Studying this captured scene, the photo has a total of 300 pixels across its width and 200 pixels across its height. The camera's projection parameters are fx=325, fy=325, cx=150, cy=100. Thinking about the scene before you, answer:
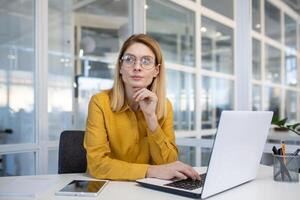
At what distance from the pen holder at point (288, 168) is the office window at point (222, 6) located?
216 centimetres

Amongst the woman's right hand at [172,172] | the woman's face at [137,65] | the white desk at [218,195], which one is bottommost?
the white desk at [218,195]

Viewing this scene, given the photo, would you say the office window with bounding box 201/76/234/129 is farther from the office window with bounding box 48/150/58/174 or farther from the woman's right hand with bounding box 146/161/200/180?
the woman's right hand with bounding box 146/161/200/180

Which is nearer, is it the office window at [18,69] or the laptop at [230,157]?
the laptop at [230,157]

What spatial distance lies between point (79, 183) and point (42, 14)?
187 cm

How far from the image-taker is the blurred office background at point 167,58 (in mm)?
2635

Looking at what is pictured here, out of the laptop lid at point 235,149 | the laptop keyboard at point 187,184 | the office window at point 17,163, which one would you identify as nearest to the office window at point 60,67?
the office window at point 17,163

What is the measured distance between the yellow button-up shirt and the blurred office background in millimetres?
720

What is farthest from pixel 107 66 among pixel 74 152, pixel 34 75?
pixel 74 152

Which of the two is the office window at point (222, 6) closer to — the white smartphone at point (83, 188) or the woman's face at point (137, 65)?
the woman's face at point (137, 65)

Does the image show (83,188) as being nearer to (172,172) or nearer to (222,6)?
(172,172)

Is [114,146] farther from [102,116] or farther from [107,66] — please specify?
[107,66]

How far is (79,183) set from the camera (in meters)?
1.19

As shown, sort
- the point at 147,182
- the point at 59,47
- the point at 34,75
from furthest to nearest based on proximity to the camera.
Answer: the point at 59,47
the point at 34,75
the point at 147,182

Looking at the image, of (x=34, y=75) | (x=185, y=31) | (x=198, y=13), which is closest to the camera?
(x=34, y=75)
